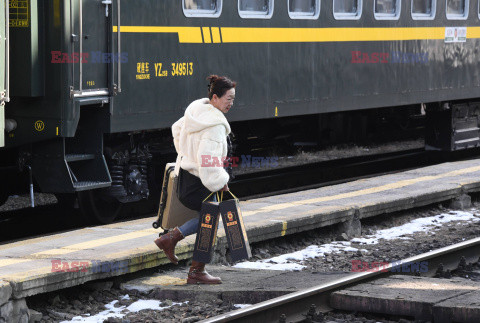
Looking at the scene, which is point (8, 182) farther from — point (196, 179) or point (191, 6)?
point (196, 179)

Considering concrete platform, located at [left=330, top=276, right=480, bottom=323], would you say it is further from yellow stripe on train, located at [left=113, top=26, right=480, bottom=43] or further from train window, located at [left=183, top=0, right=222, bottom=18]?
train window, located at [left=183, top=0, right=222, bottom=18]

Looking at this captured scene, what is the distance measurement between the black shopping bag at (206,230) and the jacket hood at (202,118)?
1.72ft

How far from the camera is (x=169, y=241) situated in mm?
7238

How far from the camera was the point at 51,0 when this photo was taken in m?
8.98

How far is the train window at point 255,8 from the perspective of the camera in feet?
36.3

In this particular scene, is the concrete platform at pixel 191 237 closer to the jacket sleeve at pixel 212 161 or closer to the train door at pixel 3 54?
the jacket sleeve at pixel 212 161

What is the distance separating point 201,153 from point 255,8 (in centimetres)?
478

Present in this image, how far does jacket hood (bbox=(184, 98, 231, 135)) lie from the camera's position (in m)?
6.87

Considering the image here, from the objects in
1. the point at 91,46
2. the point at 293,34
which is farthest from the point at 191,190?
the point at 293,34


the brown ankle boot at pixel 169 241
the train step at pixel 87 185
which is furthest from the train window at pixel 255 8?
the brown ankle boot at pixel 169 241

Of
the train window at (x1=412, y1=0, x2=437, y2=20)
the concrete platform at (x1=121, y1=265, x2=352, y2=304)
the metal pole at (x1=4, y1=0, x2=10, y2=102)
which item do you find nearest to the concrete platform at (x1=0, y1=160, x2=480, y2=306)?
the concrete platform at (x1=121, y1=265, x2=352, y2=304)

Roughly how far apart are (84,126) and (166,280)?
2.69m

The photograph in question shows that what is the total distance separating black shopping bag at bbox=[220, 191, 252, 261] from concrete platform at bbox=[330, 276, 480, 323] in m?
0.71

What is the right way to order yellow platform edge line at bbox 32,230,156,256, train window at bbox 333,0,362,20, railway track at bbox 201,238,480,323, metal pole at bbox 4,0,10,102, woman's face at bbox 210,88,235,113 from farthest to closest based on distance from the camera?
train window at bbox 333,0,362,20, metal pole at bbox 4,0,10,102, yellow platform edge line at bbox 32,230,156,256, woman's face at bbox 210,88,235,113, railway track at bbox 201,238,480,323
